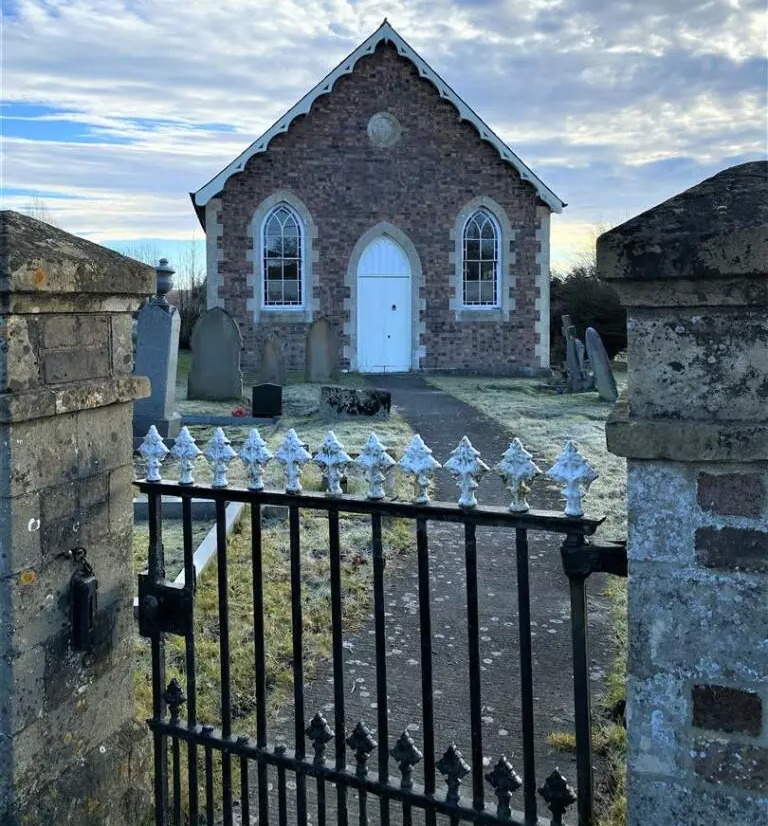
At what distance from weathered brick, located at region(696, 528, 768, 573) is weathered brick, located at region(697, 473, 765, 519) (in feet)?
0.17

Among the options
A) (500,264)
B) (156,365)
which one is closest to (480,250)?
(500,264)

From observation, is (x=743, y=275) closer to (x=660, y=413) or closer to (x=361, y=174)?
(x=660, y=413)

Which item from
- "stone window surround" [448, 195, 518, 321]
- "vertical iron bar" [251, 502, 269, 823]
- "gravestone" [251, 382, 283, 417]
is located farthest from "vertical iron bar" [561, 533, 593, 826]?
"stone window surround" [448, 195, 518, 321]

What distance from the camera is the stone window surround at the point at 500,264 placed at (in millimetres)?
21219

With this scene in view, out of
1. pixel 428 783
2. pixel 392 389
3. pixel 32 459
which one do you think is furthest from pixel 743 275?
pixel 392 389

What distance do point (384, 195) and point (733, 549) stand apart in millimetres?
19385

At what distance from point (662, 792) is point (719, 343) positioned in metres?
1.26

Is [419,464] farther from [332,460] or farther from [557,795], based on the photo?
[557,795]

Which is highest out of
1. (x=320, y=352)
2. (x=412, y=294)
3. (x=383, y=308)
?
(x=412, y=294)

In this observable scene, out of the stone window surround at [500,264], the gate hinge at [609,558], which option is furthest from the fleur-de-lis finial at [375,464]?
the stone window surround at [500,264]

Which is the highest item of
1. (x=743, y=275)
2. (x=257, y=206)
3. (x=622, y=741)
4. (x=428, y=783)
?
(x=257, y=206)

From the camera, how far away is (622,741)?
3.72 m

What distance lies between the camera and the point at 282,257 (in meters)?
20.8

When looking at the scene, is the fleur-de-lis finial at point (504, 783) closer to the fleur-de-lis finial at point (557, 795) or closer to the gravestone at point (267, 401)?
the fleur-de-lis finial at point (557, 795)
